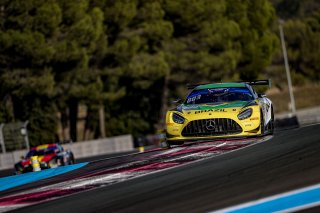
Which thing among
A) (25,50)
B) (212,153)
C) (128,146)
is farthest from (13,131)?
(212,153)

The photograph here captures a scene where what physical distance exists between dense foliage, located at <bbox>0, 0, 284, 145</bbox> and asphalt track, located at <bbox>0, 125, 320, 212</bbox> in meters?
28.5

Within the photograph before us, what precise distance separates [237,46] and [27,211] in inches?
1826

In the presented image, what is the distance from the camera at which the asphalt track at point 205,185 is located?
790cm

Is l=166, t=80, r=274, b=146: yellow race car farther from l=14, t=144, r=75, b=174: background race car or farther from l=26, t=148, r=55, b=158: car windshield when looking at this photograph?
l=26, t=148, r=55, b=158: car windshield

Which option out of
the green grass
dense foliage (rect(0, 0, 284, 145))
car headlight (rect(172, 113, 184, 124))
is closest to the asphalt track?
car headlight (rect(172, 113, 184, 124))

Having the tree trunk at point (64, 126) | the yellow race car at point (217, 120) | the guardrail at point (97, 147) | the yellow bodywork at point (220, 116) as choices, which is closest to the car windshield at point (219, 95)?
the yellow race car at point (217, 120)

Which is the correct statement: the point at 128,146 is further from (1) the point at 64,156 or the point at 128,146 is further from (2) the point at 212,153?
(2) the point at 212,153

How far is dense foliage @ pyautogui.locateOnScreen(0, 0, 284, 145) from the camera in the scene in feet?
127

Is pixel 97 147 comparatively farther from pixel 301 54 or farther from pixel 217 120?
pixel 301 54

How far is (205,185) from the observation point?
866 cm

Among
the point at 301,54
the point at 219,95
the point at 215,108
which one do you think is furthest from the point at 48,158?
the point at 301,54

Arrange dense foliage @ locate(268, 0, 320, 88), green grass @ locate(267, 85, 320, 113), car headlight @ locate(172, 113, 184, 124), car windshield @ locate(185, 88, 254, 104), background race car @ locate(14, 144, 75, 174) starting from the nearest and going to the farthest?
car headlight @ locate(172, 113, 184, 124) → car windshield @ locate(185, 88, 254, 104) → background race car @ locate(14, 144, 75, 174) → green grass @ locate(267, 85, 320, 113) → dense foliage @ locate(268, 0, 320, 88)

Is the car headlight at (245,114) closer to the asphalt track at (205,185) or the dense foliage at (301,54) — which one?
the asphalt track at (205,185)

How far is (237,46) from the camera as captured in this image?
177 feet
